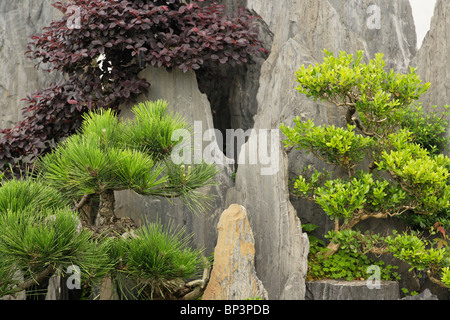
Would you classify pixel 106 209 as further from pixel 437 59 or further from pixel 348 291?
pixel 437 59

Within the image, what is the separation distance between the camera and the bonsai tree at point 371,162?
11.2 feet

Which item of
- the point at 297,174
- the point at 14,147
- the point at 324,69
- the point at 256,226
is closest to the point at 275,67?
the point at 324,69

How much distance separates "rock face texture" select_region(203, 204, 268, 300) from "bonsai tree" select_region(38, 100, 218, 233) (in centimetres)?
41

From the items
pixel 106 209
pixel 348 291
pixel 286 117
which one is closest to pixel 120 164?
pixel 106 209

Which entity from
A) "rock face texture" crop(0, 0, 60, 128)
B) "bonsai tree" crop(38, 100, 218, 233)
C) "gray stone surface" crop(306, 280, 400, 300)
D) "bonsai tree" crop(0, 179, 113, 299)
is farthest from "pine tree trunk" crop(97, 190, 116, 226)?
"rock face texture" crop(0, 0, 60, 128)

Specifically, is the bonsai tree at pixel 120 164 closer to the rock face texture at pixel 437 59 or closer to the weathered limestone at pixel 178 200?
the weathered limestone at pixel 178 200

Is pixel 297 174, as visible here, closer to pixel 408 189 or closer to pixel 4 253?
pixel 408 189

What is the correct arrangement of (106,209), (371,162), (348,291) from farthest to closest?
1. (371,162)
2. (348,291)
3. (106,209)

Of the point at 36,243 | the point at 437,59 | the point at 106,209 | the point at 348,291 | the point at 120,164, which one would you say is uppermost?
the point at 437,59

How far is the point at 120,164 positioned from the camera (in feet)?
9.44

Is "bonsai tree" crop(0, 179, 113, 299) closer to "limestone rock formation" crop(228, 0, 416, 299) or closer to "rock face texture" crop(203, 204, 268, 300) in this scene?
"rock face texture" crop(203, 204, 268, 300)

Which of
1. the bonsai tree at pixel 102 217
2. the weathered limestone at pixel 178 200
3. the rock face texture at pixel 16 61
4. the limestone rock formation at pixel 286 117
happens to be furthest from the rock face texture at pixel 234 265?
the rock face texture at pixel 16 61

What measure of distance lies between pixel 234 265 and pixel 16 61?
340 cm
